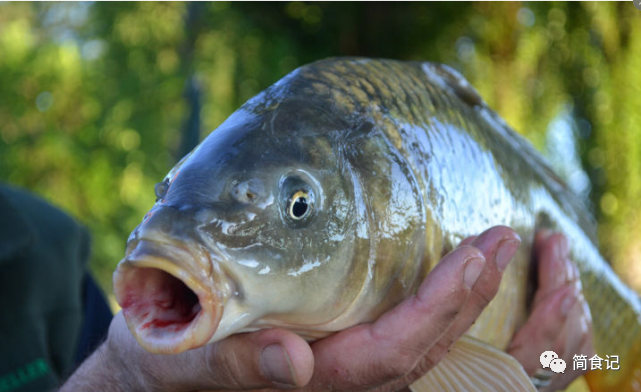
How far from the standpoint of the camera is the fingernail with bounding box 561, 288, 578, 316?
1.16m

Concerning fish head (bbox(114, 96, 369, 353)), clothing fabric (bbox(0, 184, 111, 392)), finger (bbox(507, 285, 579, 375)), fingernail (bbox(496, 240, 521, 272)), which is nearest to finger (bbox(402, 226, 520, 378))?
fingernail (bbox(496, 240, 521, 272))

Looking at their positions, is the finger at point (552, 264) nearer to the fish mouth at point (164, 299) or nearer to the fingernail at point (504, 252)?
the fingernail at point (504, 252)

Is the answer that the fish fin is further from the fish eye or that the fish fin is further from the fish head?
the fish eye

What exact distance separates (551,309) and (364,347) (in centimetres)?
55

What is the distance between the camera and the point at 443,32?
10.8 ft

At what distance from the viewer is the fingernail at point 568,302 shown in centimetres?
116

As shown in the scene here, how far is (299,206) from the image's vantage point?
2.27 feet

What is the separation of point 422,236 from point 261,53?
8.46 ft

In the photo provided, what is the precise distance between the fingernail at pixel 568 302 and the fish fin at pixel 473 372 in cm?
35

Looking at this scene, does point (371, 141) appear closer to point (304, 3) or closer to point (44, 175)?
point (304, 3)
